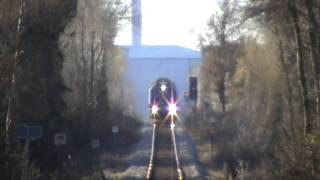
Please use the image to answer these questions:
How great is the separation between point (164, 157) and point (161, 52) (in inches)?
Answer: 4491

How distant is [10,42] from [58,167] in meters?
7.72

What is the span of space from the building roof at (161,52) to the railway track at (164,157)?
82858mm

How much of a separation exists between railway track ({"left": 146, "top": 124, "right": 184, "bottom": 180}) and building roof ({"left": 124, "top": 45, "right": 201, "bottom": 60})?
82858mm

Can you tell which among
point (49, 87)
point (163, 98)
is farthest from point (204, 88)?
point (49, 87)

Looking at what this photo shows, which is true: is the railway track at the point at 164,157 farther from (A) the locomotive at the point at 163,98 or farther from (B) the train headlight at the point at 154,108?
(A) the locomotive at the point at 163,98

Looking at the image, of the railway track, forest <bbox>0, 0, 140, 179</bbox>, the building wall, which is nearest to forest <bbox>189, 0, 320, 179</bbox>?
the railway track

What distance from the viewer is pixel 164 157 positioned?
4850 cm

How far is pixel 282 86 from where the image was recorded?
46531 mm

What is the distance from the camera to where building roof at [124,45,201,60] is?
15488cm

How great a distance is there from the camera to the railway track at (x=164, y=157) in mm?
37656

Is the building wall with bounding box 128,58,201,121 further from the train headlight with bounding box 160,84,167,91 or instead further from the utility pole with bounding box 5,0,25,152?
the utility pole with bounding box 5,0,25,152

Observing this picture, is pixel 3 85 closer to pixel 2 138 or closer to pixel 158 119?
pixel 2 138

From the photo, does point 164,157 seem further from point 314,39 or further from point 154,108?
point 314,39

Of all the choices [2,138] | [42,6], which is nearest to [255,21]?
[42,6]
